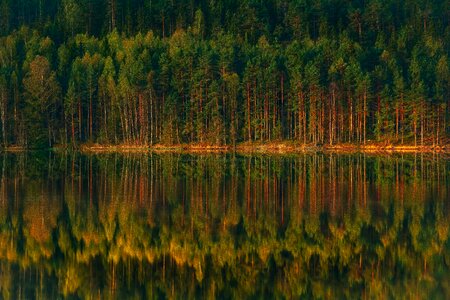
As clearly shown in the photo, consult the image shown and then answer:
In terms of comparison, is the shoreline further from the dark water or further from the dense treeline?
the dark water

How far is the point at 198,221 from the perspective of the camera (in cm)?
3069

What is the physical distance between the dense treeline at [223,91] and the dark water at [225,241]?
7220 centimetres

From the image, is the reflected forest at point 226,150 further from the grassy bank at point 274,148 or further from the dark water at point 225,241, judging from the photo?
the grassy bank at point 274,148

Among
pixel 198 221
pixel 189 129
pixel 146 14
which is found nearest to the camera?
pixel 198 221

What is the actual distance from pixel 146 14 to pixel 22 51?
37.0m

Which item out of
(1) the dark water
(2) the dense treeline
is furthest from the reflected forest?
(2) the dense treeline

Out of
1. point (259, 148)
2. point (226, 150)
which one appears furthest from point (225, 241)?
point (259, 148)

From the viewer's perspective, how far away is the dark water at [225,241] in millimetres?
20438

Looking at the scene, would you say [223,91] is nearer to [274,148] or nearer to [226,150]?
[226,150]

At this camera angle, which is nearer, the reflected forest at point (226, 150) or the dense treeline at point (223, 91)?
the reflected forest at point (226, 150)

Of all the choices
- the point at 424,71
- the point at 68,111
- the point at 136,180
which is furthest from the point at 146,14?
the point at 136,180

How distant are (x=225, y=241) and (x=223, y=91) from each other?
314 ft

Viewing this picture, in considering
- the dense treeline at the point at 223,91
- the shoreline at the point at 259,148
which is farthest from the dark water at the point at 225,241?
the dense treeline at the point at 223,91

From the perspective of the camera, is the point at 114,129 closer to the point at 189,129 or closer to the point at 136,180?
the point at 189,129
